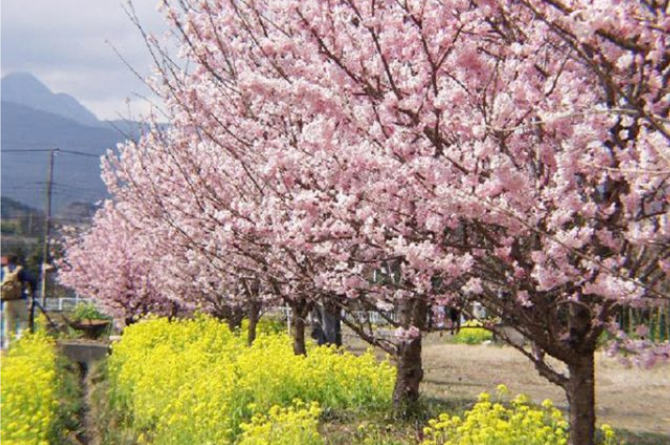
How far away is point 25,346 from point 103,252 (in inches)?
484

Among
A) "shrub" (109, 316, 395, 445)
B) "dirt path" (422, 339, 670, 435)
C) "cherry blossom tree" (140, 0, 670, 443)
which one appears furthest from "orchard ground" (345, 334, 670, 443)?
"cherry blossom tree" (140, 0, 670, 443)

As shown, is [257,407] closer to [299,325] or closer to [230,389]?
[230,389]

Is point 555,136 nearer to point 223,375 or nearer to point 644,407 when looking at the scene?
point 223,375

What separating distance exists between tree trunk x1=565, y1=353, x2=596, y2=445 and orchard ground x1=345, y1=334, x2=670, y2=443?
337 centimetres

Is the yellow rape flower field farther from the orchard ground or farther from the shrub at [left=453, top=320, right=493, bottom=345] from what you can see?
the shrub at [left=453, top=320, right=493, bottom=345]

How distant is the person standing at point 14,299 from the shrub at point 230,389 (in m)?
4.90

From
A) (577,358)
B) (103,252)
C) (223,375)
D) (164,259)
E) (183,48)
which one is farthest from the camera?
(103,252)

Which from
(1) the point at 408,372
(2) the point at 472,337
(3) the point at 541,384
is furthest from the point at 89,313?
(1) the point at 408,372

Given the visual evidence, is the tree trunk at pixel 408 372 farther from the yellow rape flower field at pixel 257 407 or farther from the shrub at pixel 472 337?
Answer: the shrub at pixel 472 337

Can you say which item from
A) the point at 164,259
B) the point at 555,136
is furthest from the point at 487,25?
the point at 164,259

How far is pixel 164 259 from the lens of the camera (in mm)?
12953

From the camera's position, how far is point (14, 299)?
1423 centimetres

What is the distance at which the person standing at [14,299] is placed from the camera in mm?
14031

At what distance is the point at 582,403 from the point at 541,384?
Answer: 10052 millimetres
